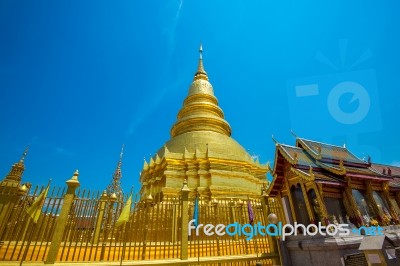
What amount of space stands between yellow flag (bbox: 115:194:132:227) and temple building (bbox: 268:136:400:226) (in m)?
5.69

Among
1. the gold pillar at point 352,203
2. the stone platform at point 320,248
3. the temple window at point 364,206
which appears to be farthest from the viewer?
the temple window at point 364,206

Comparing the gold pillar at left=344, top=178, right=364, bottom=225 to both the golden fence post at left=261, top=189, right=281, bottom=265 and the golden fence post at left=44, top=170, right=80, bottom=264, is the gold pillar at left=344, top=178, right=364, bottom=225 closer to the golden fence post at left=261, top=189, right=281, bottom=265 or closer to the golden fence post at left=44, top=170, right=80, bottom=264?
the golden fence post at left=261, top=189, right=281, bottom=265

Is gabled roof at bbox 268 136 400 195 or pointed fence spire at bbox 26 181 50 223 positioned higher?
gabled roof at bbox 268 136 400 195

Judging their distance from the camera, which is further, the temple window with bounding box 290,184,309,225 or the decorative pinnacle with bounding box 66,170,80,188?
the temple window with bounding box 290,184,309,225

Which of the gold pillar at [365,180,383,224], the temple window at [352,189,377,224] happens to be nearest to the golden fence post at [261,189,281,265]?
the temple window at [352,189,377,224]

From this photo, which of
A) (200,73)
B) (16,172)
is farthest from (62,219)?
(200,73)

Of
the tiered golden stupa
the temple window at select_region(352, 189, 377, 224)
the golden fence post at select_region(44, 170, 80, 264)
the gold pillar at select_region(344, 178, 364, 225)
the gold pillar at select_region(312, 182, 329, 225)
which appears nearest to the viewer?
the golden fence post at select_region(44, 170, 80, 264)

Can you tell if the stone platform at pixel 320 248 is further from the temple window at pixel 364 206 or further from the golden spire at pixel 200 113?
the golden spire at pixel 200 113

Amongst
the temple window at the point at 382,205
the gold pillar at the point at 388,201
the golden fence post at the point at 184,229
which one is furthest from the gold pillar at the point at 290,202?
the golden fence post at the point at 184,229

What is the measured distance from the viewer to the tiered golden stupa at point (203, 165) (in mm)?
18406

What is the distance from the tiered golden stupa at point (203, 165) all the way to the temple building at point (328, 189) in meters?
9.25

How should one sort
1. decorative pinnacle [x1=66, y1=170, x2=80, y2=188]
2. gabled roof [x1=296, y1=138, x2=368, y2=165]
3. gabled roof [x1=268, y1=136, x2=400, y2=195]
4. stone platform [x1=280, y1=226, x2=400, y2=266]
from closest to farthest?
stone platform [x1=280, y1=226, x2=400, y2=266]
decorative pinnacle [x1=66, y1=170, x2=80, y2=188]
gabled roof [x1=268, y1=136, x2=400, y2=195]
gabled roof [x1=296, y1=138, x2=368, y2=165]

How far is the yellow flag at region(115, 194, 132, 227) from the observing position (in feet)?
23.4

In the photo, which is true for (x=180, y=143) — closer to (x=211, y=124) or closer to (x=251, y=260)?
(x=211, y=124)
